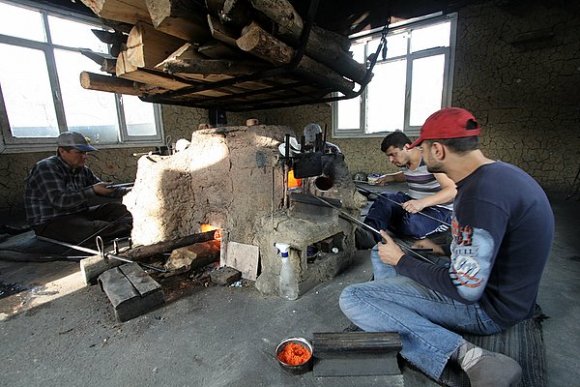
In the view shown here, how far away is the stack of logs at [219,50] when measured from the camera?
164 cm

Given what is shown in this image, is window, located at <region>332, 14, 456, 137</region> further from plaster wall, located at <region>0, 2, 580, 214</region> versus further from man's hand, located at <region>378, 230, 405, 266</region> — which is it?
man's hand, located at <region>378, 230, 405, 266</region>

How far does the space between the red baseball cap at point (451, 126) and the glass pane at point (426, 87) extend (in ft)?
22.5

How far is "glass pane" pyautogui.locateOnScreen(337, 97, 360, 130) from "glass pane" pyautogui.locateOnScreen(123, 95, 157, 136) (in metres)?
5.58

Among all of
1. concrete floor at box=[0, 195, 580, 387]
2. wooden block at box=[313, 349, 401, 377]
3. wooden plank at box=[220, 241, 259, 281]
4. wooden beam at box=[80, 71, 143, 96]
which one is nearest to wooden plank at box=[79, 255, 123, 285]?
concrete floor at box=[0, 195, 580, 387]

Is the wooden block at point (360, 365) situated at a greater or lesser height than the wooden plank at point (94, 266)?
lesser

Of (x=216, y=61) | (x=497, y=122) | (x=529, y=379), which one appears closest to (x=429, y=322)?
(x=529, y=379)

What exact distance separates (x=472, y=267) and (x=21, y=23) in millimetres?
8229

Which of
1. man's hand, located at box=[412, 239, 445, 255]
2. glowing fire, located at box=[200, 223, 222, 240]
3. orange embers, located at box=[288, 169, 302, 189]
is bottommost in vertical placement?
glowing fire, located at box=[200, 223, 222, 240]

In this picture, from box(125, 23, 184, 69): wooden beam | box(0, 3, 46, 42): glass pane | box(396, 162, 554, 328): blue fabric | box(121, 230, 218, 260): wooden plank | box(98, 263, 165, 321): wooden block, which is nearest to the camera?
box(396, 162, 554, 328): blue fabric

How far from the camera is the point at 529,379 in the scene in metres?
1.53

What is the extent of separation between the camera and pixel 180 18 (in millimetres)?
1623

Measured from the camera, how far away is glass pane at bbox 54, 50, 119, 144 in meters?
6.05

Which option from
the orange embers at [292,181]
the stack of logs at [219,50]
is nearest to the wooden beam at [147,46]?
the stack of logs at [219,50]

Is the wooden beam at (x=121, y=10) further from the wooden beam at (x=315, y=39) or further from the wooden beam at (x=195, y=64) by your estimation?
the wooden beam at (x=315, y=39)
